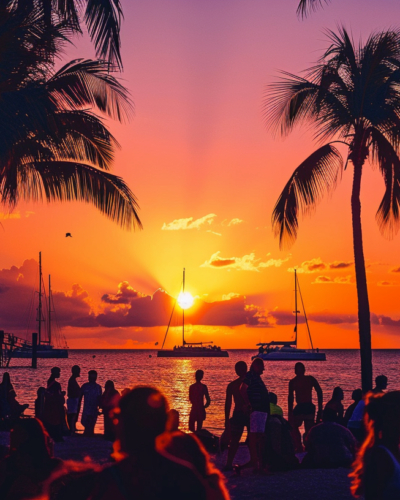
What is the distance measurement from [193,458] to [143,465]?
41 cm

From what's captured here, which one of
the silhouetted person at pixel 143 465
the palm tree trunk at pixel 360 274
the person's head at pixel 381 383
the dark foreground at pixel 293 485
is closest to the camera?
the silhouetted person at pixel 143 465

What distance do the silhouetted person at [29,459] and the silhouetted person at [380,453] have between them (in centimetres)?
205

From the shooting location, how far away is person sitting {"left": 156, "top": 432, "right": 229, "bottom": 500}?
123 inches

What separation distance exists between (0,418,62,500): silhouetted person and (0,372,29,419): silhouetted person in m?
11.8

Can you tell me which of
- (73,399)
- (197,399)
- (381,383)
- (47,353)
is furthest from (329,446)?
(47,353)

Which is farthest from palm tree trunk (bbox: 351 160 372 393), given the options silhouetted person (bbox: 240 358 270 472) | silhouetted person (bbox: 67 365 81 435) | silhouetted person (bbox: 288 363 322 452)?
silhouetted person (bbox: 67 365 81 435)

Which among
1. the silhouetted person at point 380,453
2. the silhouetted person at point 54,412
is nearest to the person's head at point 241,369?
the silhouetted person at point 54,412

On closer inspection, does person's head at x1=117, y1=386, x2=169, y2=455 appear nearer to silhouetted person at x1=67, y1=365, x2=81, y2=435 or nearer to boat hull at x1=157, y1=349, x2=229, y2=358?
silhouetted person at x1=67, y1=365, x2=81, y2=435

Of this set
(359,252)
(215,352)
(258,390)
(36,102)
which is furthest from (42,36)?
(215,352)

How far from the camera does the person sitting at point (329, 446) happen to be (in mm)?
10258

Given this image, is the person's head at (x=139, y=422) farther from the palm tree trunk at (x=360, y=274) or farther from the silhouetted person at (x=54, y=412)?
the palm tree trunk at (x=360, y=274)

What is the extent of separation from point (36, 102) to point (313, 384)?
7.67 meters

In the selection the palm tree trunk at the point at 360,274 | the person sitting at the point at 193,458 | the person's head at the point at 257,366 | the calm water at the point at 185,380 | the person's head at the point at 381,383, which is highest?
the palm tree trunk at the point at 360,274

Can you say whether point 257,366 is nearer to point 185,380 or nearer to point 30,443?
point 30,443
